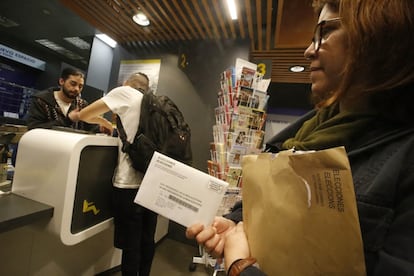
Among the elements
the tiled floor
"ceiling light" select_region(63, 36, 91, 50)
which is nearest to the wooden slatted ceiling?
"ceiling light" select_region(63, 36, 91, 50)

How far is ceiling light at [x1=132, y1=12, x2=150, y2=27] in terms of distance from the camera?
265 cm

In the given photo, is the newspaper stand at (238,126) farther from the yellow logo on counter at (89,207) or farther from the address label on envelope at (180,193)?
the address label on envelope at (180,193)

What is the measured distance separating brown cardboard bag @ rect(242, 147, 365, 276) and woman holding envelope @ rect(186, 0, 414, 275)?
0.05 metres

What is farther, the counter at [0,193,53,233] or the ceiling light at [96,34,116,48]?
the ceiling light at [96,34,116,48]

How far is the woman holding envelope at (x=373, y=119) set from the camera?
0.34 meters

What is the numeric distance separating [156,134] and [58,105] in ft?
4.08

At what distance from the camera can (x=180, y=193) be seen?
2.12ft

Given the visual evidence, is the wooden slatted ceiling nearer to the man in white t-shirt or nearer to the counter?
the man in white t-shirt

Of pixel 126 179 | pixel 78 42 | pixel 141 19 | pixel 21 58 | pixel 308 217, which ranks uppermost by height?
pixel 78 42

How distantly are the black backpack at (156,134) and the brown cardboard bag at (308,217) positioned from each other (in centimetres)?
104

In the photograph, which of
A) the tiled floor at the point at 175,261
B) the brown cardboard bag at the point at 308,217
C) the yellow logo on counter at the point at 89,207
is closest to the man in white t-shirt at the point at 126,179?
the yellow logo on counter at the point at 89,207

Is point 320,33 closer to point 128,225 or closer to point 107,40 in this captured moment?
point 128,225

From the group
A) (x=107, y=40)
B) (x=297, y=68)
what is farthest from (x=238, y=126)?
(x=107, y=40)

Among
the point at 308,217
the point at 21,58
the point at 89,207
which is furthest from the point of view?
the point at 21,58
